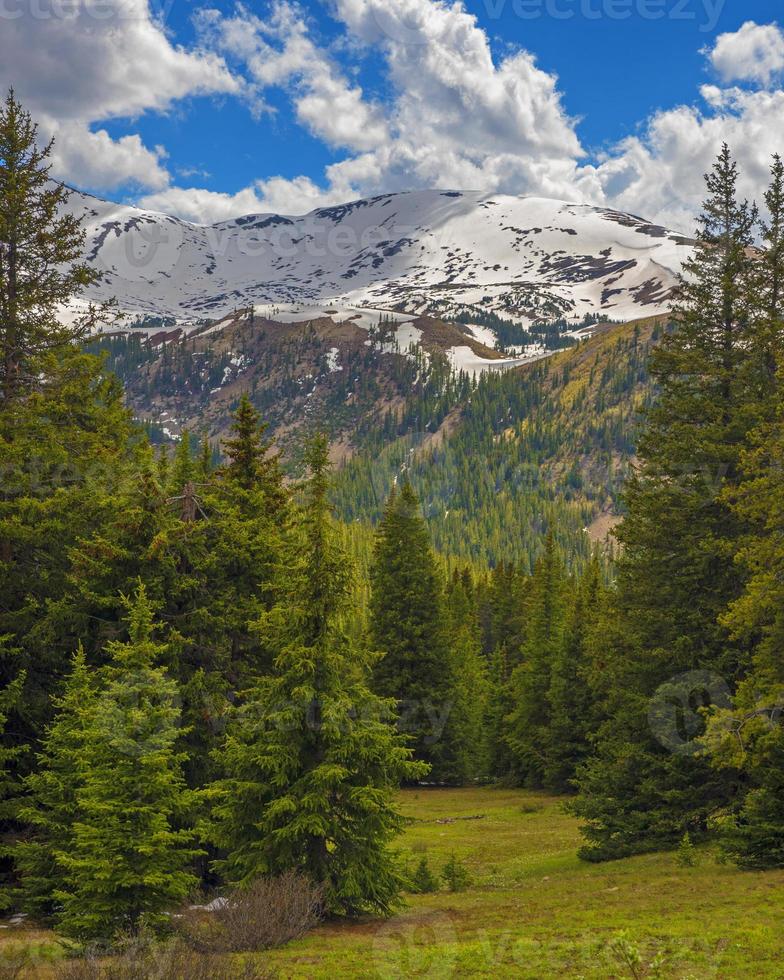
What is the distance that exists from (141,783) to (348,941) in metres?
4.93

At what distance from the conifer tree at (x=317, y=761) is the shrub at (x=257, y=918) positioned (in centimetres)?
94

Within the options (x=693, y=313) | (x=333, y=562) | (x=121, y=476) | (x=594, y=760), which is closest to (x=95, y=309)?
(x=121, y=476)

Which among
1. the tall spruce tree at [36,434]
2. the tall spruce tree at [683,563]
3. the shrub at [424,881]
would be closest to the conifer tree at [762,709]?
the tall spruce tree at [683,563]

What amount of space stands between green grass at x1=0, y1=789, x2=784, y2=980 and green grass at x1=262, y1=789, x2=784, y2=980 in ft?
0.09

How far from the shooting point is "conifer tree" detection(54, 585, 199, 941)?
14.5 meters

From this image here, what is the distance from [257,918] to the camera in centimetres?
1438

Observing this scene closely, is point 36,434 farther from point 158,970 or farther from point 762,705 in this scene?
point 762,705

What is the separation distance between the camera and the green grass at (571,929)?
517 inches

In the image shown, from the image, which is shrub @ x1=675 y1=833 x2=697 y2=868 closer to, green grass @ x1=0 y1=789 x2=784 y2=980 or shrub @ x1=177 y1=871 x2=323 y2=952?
green grass @ x1=0 y1=789 x2=784 y2=980

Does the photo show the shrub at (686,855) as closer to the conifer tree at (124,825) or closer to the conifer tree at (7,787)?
the conifer tree at (124,825)

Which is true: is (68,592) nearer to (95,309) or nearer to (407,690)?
(95,309)

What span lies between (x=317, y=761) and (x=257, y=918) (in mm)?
3772

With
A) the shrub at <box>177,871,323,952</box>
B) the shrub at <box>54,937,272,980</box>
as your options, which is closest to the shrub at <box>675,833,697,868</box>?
the shrub at <box>177,871,323,952</box>

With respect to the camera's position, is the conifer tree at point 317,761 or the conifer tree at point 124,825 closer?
the conifer tree at point 124,825
